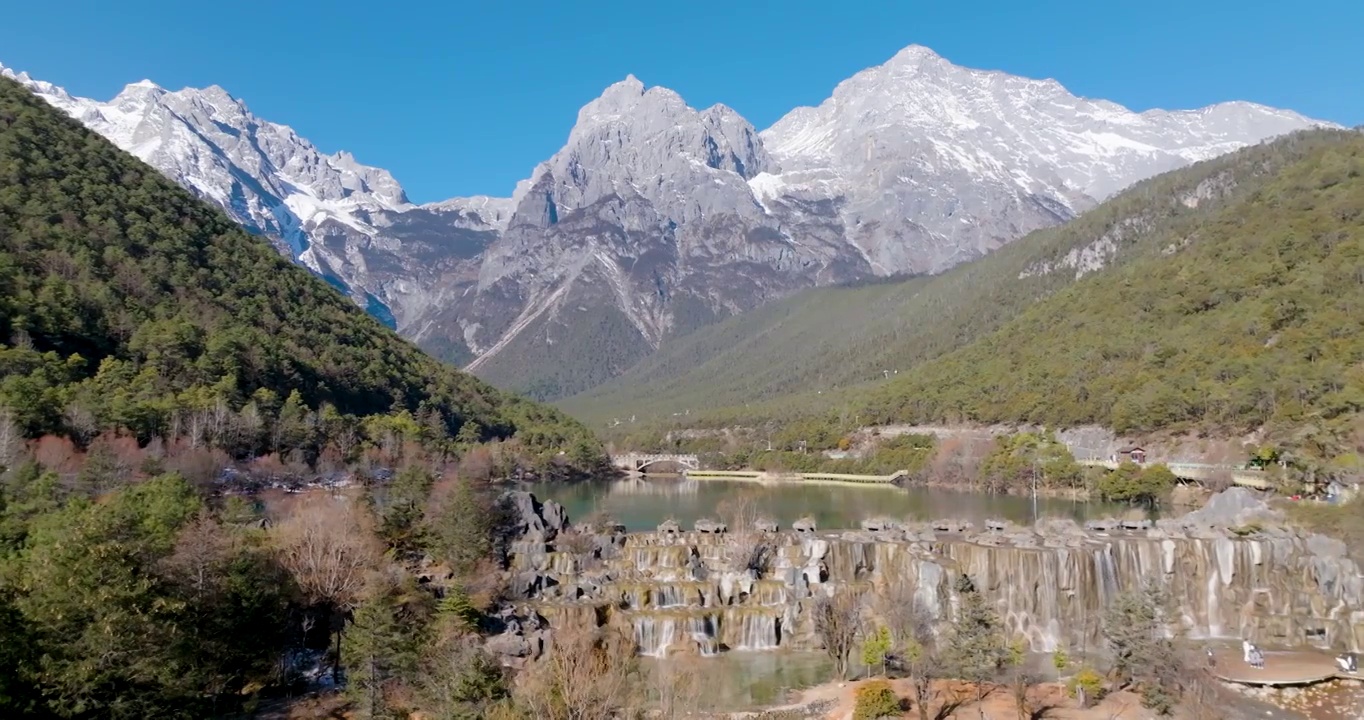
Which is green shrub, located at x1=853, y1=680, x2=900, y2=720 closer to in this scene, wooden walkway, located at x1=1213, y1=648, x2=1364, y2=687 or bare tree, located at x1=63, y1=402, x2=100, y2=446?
wooden walkway, located at x1=1213, y1=648, x2=1364, y2=687

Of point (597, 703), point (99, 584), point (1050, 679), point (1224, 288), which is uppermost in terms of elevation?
point (1224, 288)

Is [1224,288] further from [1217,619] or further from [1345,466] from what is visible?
[1217,619]

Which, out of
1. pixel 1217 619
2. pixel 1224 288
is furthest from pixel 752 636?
pixel 1224 288

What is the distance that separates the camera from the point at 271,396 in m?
93.1

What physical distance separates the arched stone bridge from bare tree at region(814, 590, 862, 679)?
375 ft

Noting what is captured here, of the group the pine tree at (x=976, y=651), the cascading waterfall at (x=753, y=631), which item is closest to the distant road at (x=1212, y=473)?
the pine tree at (x=976, y=651)

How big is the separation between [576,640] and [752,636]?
Result: 12610 mm

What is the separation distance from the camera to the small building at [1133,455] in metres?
98.7

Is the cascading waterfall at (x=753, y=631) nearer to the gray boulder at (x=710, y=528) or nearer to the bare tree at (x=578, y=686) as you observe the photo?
the bare tree at (x=578, y=686)

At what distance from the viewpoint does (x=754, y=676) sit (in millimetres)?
41219

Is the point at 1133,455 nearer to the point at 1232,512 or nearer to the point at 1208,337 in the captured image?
the point at 1208,337

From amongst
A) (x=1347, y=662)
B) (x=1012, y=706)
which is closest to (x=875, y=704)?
(x=1012, y=706)

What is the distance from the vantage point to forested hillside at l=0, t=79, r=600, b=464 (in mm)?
72500

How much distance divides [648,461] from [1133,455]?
298 ft
